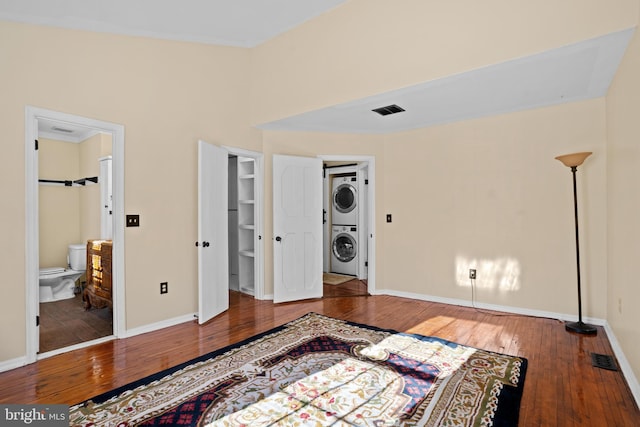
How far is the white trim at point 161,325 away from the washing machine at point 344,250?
3.04 metres

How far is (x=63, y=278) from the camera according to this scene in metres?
4.80

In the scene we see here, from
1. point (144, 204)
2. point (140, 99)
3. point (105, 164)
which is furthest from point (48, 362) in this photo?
point (105, 164)

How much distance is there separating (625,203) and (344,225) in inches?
161

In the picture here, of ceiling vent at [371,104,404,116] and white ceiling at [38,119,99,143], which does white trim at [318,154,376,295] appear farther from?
white ceiling at [38,119,99,143]

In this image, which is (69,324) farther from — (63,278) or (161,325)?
(63,278)

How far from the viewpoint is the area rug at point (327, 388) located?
1925mm

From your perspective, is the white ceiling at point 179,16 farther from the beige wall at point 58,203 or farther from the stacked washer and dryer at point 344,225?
the beige wall at point 58,203

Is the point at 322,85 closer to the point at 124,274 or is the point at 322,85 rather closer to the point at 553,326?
the point at 124,274

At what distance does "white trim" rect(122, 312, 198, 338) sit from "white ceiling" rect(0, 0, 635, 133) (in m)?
2.41

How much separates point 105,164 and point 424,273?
4.81 metres

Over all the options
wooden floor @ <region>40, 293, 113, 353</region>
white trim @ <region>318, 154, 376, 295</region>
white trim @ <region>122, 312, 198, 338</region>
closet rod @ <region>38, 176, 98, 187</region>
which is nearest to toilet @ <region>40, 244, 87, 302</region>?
wooden floor @ <region>40, 293, 113, 353</region>

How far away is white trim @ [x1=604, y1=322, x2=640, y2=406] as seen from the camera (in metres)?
2.12

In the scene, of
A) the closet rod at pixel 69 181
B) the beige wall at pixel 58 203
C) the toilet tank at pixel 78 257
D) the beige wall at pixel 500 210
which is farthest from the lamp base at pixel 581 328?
the beige wall at pixel 58 203

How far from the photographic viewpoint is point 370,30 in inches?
128
